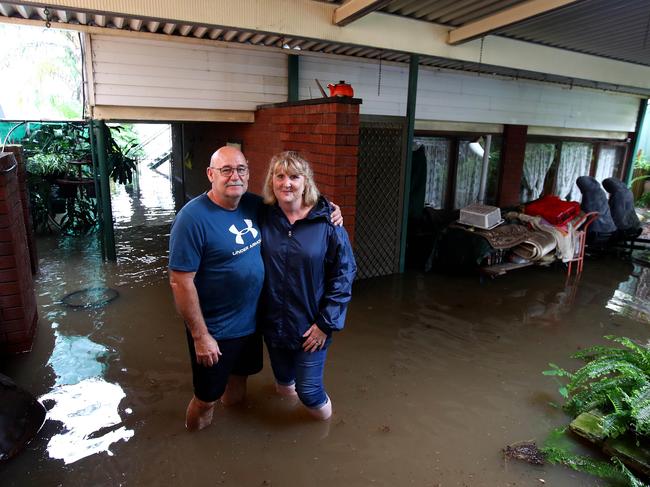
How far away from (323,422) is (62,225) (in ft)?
23.3

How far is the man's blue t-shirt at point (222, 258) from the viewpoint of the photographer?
7.48ft

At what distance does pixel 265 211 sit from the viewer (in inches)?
105

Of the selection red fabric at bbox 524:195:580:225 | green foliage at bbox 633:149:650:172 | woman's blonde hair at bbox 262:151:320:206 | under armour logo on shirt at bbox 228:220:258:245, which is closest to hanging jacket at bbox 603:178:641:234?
red fabric at bbox 524:195:580:225

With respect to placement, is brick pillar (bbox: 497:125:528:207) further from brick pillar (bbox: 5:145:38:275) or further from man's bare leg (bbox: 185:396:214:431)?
brick pillar (bbox: 5:145:38:275)

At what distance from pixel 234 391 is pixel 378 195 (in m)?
3.59

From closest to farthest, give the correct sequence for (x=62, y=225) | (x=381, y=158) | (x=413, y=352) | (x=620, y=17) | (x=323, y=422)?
1. (x=323, y=422)
2. (x=413, y=352)
3. (x=620, y=17)
4. (x=381, y=158)
5. (x=62, y=225)

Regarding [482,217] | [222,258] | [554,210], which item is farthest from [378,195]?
[222,258]

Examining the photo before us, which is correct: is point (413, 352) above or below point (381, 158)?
below

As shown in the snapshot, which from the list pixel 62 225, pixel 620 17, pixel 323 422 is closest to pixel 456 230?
pixel 620 17

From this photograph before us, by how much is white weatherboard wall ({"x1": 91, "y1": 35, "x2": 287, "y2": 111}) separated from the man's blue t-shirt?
162 inches

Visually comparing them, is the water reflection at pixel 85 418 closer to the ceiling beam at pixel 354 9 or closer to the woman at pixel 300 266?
the woman at pixel 300 266

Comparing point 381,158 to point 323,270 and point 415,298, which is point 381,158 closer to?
point 415,298

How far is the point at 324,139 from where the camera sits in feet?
16.3

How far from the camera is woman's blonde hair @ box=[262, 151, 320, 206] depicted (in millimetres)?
2512
